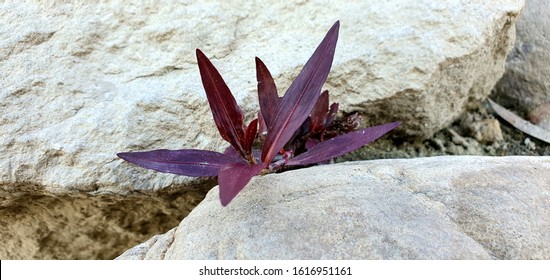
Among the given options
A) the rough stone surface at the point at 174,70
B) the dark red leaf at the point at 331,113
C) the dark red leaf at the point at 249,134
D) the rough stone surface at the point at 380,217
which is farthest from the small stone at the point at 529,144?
the dark red leaf at the point at 249,134

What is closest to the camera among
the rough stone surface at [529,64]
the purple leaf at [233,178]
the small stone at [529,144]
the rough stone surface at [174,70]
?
the purple leaf at [233,178]

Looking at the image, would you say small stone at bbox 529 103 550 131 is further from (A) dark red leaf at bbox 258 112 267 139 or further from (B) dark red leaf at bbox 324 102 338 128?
(A) dark red leaf at bbox 258 112 267 139

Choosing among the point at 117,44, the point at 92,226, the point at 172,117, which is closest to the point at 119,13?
the point at 117,44

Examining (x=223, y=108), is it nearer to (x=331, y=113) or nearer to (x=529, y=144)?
(x=331, y=113)

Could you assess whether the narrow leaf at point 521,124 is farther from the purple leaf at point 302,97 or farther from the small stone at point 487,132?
the purple leaf at point 302,97

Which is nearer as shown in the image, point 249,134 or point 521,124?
point 249,134

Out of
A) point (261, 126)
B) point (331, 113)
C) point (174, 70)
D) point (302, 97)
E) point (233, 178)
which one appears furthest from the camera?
point (174, 70)

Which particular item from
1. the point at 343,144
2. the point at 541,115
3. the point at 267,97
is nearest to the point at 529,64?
the point at 541,115

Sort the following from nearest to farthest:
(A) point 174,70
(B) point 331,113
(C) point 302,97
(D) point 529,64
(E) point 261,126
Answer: (C) point 302,97, (E) point 261,126, (B) point 331,113, (A) point 174,70, (D) point 529,64
